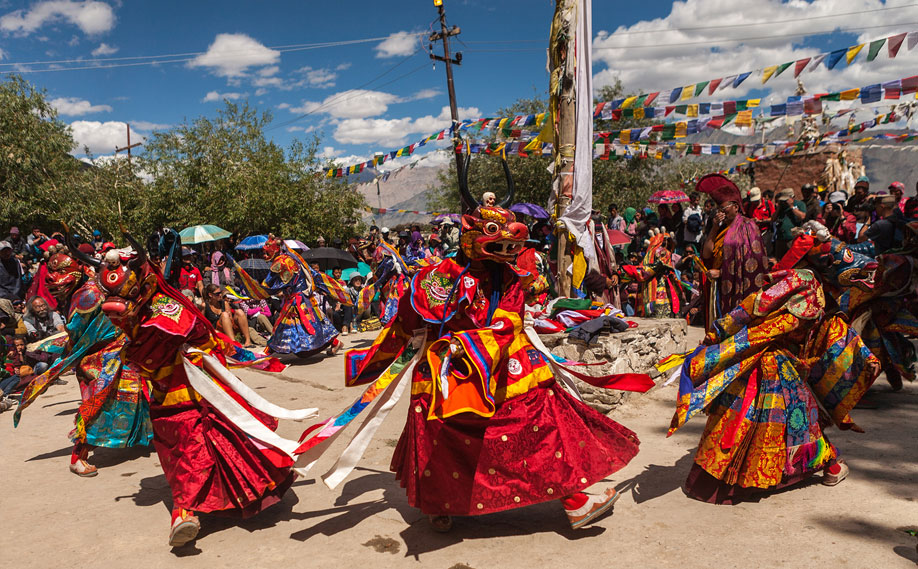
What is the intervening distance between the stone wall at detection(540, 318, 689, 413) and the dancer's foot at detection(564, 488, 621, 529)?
2.27 meters

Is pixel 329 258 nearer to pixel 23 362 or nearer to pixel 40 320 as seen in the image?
pixel 40 320

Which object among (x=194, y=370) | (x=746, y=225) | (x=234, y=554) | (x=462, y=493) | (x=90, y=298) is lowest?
(x=234, y=554)

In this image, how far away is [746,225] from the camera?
4633 mm

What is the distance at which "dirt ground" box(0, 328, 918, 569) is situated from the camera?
3.29 metres

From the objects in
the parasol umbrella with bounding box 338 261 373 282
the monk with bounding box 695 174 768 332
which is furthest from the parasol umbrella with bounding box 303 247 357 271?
the monk with bounding box 695 174 768 332

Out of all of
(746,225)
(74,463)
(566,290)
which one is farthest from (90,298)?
(746,225)

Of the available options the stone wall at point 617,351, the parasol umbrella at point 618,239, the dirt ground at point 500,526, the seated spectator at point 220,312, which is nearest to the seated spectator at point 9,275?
the seated spectator at point 220,312

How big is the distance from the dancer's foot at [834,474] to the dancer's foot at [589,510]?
61.9 inches

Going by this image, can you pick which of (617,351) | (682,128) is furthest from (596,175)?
(617,351)

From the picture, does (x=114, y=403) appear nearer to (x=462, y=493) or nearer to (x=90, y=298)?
(x=90, y=298)

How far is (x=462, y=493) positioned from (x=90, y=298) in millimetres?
4326

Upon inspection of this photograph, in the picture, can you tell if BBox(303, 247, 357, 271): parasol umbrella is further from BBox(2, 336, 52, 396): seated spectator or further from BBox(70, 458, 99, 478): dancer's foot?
BBox(70, 458, 99, 478): dancer's foot

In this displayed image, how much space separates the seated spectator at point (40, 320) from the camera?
8.24 metres

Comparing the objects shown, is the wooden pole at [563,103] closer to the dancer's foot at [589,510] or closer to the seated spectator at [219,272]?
the dancer's foot at [589,510]
